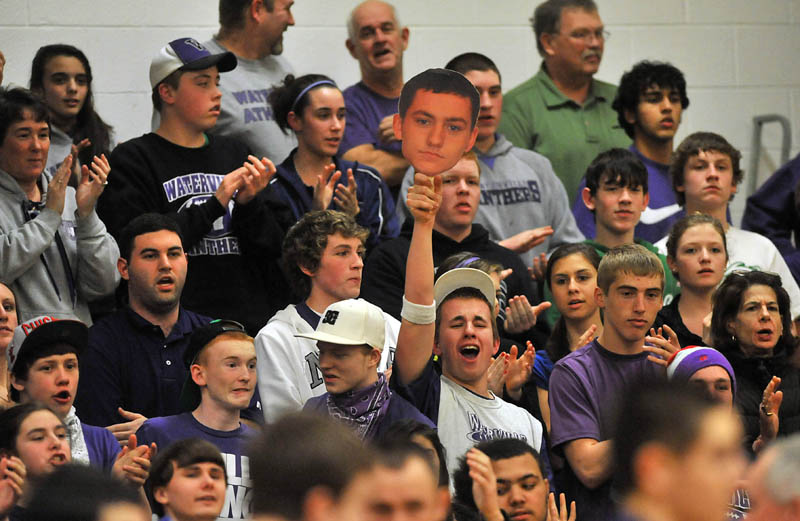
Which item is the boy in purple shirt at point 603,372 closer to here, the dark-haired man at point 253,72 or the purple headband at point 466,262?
the purple headband at point 466,262

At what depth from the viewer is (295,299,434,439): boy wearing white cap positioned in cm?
389

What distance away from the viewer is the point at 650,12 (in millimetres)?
7207

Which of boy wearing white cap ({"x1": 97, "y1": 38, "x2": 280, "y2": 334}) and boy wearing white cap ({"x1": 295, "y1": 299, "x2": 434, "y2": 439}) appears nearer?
boy wearing white cap ({"x1": 295, "y1": 299, "x2": 434, "y2": 439})

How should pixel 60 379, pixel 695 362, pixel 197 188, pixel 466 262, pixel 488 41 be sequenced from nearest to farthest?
pixel 60 379, pixel 695 362, pixel 466 262, pixel 197 188, pixel 488 41

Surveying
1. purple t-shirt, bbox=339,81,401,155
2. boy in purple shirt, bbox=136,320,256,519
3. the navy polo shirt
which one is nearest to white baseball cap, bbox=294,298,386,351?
boy in purple shirt, bbox=136,320,256,519

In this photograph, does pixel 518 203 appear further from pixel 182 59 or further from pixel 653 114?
pixel 182 59

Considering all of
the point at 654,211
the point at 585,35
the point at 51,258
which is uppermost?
the point at 585,35

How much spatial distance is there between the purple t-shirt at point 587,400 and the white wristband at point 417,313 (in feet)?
1.95

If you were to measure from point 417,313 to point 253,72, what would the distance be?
211 cm

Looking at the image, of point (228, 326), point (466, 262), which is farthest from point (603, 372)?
point (228, 326)

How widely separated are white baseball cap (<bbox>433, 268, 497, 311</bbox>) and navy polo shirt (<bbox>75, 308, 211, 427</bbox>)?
2.95ft

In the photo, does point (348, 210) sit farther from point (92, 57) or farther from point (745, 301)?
point (92, 57)

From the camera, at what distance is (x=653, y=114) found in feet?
19.9

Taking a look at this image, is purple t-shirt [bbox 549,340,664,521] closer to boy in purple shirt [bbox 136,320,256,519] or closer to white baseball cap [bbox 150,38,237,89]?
boy in purple shirt [bbox 136,320,256,519]
